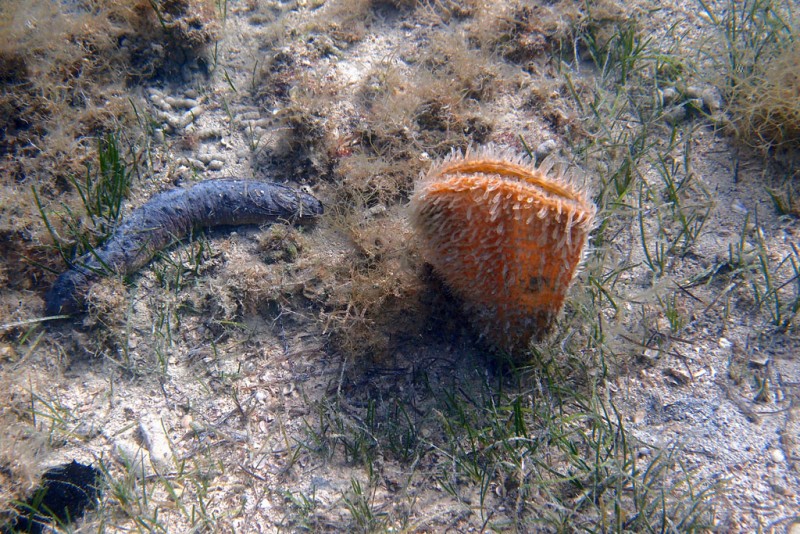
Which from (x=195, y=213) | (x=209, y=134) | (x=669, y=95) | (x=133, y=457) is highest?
(x=669, y=95)

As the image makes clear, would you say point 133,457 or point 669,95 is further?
point 669,95

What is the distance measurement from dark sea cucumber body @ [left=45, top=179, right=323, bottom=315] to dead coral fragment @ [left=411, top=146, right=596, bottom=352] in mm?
1639

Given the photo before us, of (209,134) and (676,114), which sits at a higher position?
(676,114)

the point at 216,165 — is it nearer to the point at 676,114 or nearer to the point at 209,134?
the point at 209,134

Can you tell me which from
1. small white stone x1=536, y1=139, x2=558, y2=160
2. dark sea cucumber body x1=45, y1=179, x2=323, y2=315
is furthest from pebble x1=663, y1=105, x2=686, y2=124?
dark sea cucumber body x1=45, y1=179, x2=323, y2=315

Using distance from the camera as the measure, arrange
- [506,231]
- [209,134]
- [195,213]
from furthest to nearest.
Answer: [209,134] → [195,213] → [506,231]

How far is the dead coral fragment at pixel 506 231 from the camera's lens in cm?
210

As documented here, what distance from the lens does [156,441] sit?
2867 mm

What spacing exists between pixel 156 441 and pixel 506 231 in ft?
9.24

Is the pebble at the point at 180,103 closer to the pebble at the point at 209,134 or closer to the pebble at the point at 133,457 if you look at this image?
the pebble at the point at 209,134

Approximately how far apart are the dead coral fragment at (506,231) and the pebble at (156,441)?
232 centimetres

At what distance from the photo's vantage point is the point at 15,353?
3150 mm

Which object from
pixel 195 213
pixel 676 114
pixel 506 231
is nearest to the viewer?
pixel 506 231

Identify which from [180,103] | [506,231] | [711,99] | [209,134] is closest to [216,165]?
[209,134]
